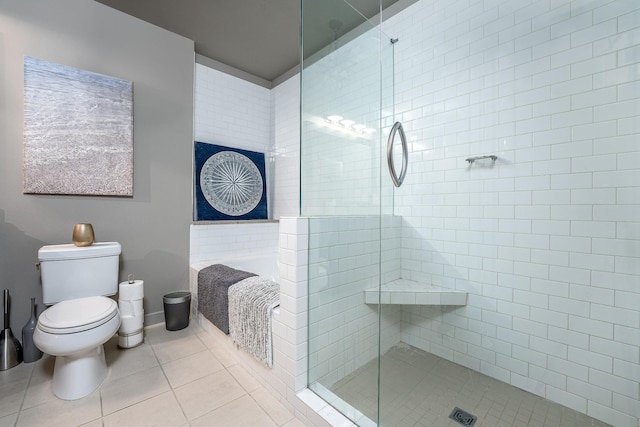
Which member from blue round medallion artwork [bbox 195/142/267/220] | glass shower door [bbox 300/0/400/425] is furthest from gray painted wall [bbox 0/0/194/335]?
glass shower door [bbox 300/0/400/425]

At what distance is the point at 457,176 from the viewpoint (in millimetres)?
1905

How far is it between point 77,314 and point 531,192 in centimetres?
271

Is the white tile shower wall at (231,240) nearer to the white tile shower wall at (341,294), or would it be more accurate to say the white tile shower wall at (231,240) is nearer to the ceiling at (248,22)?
the white tile shower wall at (341,294)

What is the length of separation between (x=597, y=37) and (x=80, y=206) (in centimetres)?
347

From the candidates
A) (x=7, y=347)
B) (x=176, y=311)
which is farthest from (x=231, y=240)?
(x=7, y=347)

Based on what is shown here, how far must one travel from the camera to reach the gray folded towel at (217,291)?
1956 millimetres

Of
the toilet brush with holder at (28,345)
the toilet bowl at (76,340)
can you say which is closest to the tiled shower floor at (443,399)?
the toilet bowl at (76,340)

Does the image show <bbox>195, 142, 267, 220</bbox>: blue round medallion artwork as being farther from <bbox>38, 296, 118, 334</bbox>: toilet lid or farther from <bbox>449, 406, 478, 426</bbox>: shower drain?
<bbox>449, 406, 478, 426</bbox>: shower drain

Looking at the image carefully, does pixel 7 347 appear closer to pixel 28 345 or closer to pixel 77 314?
pixel 28 345

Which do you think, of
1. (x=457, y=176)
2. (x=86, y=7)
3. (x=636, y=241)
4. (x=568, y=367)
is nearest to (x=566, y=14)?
(x=457, y=176)

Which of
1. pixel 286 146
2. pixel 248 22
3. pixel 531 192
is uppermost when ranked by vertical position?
pixel 248 22

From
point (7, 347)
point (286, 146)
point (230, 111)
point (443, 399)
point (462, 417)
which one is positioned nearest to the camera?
point (462, 417)

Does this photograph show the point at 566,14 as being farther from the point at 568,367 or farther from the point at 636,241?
the point at 568,367

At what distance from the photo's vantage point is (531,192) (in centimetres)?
158
